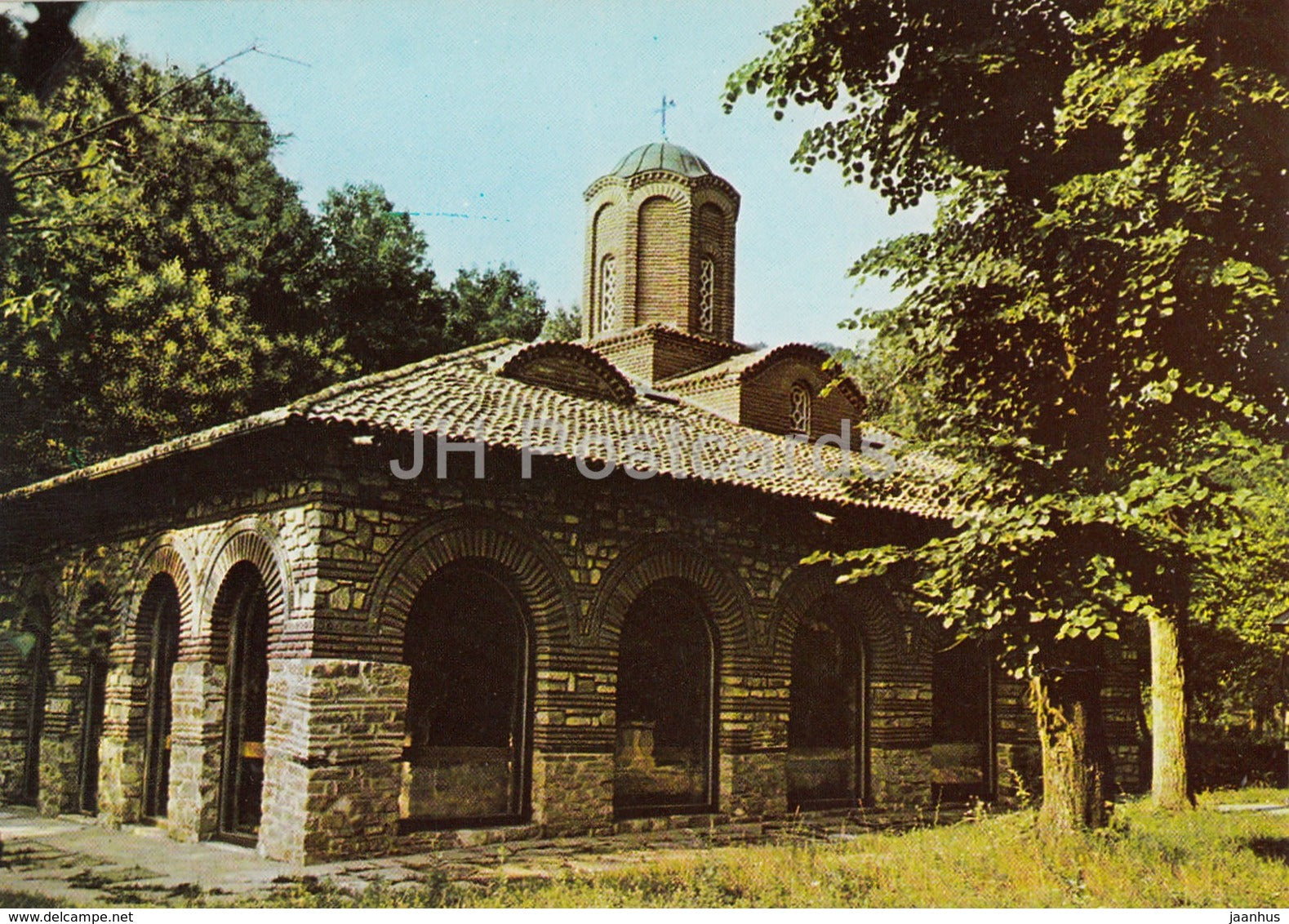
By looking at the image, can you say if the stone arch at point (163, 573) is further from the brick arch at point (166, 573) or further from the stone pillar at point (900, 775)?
the stone pillar at point (900, 775)

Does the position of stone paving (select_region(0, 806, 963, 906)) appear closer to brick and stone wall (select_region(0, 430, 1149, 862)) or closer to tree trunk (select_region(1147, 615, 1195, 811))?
brick and stone wall (select_region(0, 430, 1149, 862))

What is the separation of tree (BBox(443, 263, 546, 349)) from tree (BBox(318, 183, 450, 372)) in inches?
23.5

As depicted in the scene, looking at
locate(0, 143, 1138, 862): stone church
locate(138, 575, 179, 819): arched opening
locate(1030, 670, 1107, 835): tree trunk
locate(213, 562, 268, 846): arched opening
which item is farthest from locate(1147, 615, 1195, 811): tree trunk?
locate(138, 575, 179, 819): arched opening

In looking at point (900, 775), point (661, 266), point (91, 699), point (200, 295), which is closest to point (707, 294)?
point (661, 266)

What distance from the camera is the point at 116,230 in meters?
18.1

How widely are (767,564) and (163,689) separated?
619cm

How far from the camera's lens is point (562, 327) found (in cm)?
2666

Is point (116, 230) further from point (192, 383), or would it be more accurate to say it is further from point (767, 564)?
point (767, 564)

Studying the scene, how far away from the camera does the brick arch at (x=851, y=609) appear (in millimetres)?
11617

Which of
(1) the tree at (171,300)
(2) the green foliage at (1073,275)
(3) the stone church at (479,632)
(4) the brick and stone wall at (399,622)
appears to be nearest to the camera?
(2) the green foliage at (1073,275)

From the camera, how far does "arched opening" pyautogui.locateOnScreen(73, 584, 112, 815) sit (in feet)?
38.7

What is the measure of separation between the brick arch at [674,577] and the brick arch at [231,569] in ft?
8.76

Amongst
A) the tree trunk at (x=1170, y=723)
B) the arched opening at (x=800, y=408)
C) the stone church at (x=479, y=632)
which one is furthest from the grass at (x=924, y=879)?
the arched opening at (x=800, y=408)

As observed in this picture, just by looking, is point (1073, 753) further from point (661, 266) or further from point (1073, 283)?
point (661, 266)
